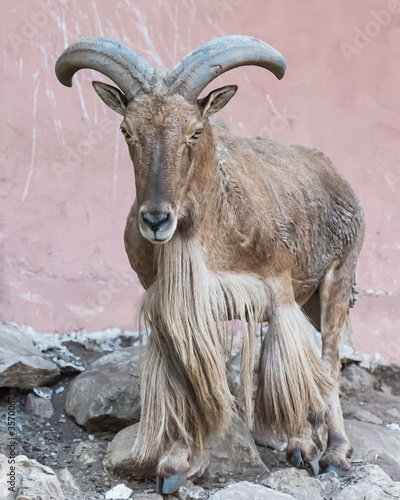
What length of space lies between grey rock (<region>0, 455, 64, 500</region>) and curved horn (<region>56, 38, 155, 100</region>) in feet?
5.54

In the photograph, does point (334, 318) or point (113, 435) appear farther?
point (334, 318)

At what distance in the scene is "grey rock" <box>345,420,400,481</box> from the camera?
4340mm

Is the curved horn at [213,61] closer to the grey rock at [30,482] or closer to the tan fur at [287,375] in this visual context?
the tan fur at [287,375]

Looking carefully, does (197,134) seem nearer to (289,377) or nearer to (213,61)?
(213,61)

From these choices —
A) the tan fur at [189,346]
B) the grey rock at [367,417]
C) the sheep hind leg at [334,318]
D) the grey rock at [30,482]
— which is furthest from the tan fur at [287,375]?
the grey rock at [30,482]

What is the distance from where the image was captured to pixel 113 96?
143 inches

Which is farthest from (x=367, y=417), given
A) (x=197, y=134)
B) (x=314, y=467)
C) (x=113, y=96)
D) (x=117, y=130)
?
(x=113, y=96)

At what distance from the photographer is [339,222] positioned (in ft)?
15.8

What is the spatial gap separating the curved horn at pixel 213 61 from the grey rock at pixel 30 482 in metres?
1.75

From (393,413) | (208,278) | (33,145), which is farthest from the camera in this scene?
(33,145)

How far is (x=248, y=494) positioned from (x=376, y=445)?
155cm

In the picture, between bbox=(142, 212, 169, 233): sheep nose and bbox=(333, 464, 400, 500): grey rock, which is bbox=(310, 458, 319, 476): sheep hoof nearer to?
bbox=(333, 464, 400, 500): grey rock

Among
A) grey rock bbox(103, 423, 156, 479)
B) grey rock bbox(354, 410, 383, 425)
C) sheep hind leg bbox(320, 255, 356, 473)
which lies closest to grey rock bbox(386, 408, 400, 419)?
grey rock bbox(354, 410, 383, 425)

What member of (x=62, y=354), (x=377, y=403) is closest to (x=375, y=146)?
(x=377, y=403)
